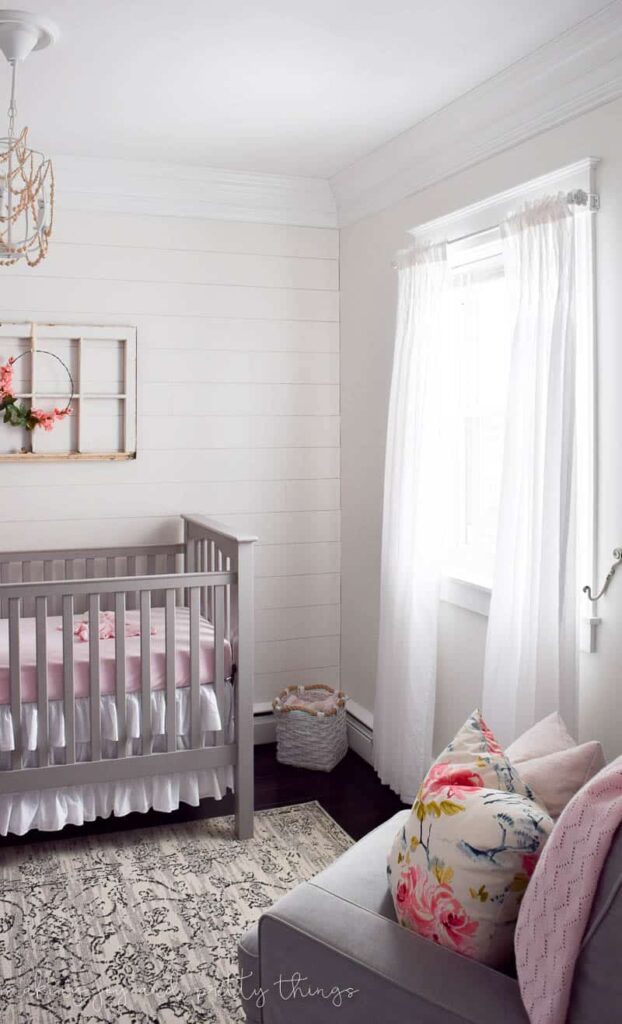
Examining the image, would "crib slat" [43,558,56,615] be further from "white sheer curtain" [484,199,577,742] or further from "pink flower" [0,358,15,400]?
"white sheer curtain" [484,199,577,742]

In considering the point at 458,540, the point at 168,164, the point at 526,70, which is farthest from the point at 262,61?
the point at 458,540

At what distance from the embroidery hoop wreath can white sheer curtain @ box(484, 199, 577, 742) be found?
76.5 inches

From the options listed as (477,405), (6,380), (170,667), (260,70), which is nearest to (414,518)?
(477,405)

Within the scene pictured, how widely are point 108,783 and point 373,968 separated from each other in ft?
6.19

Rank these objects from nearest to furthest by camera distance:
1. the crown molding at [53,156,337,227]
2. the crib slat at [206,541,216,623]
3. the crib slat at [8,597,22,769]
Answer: the crib slat at [8,597,22,769]
the crib slat at [206,541,216,623]
the crown molding at [53,156,337,227]

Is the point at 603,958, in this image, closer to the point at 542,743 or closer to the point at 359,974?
the point at 359,974

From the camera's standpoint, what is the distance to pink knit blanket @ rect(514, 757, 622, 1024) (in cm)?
120

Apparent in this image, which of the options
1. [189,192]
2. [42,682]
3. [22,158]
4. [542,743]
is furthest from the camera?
[189,192]

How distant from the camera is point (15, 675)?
2877 millimetres

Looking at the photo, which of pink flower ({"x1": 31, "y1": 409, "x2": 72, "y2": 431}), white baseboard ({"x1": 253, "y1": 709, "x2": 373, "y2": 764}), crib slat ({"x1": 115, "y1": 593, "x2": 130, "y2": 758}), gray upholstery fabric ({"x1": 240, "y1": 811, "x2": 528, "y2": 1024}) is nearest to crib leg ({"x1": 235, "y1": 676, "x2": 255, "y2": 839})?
crib slat ({"x1": 115, "y1": 593, "x2": 130, "y2": 758})

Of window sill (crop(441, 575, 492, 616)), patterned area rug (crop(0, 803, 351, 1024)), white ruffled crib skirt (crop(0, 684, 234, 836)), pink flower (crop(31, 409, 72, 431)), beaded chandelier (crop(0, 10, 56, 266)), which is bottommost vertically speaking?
patterned area rug (crop(0, 803, 351, 1024))

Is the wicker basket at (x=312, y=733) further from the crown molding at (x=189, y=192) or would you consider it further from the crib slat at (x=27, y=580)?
the crown molding at (x=189, y=192)

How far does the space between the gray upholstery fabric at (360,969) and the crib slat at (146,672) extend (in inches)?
57.1

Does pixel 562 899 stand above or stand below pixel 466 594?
below
